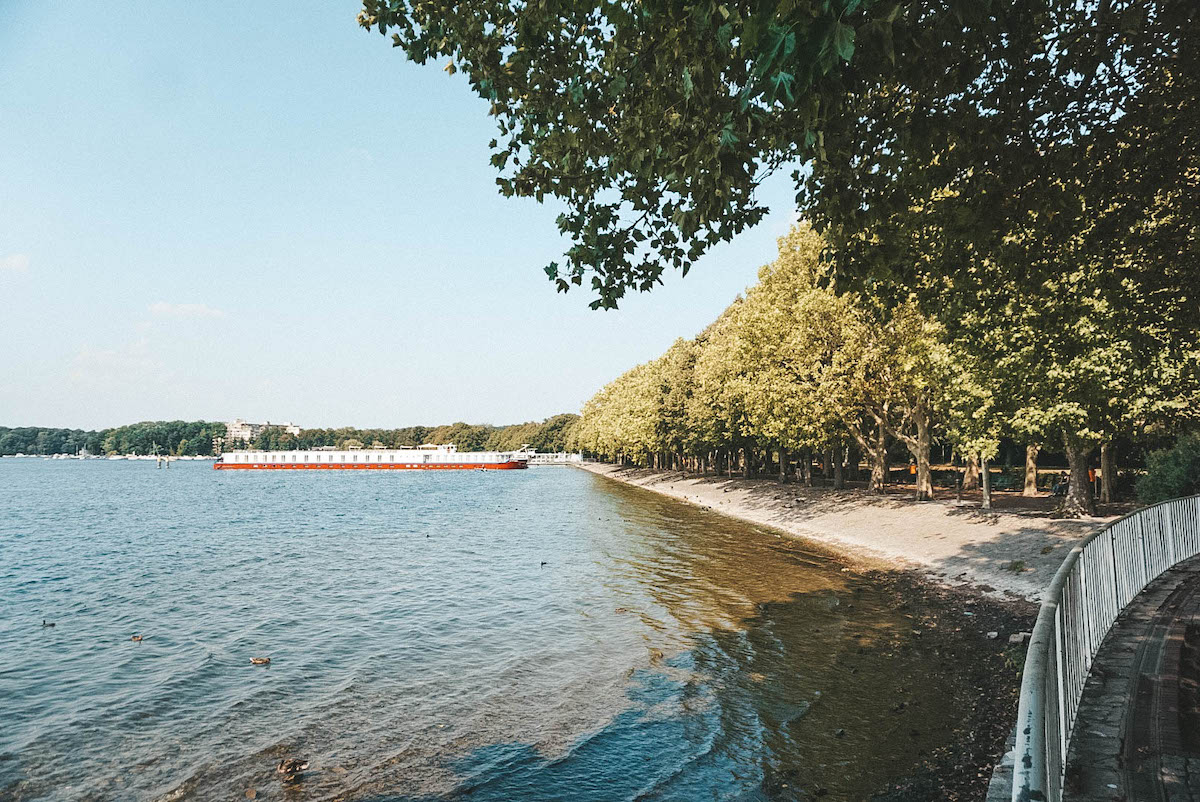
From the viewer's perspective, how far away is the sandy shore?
67.8 feet

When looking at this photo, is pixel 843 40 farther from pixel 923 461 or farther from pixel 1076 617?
pixel 923 461

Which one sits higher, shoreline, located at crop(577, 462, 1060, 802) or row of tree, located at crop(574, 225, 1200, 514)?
row of tree, located at crop(574, 225, 1200, 514)

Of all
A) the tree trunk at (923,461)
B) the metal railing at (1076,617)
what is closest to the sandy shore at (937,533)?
the tree trunk at (923,461)

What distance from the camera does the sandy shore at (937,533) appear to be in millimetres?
20672

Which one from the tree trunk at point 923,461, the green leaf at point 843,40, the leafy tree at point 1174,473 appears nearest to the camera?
the green leaf at point 843,40

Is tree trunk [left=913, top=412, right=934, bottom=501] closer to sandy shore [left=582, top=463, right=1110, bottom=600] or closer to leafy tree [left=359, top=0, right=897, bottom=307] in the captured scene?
sandy shore [left=582, top=463, right=1110, bottom=600]

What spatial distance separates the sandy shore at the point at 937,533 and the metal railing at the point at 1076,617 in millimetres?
5069

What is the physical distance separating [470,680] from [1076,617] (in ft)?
35.8

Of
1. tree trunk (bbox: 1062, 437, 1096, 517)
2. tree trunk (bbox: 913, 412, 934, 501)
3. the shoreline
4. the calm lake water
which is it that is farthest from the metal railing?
tree trunk (bbox: 913, 412, 934, 501)

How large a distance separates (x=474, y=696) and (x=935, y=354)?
2231 centimetres

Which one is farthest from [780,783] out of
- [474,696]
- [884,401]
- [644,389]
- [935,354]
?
[644,389]

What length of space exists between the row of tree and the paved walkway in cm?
549

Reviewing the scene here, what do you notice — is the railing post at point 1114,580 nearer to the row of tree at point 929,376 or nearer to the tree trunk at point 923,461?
the row of tree at point 929,376

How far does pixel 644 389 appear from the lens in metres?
89.6
